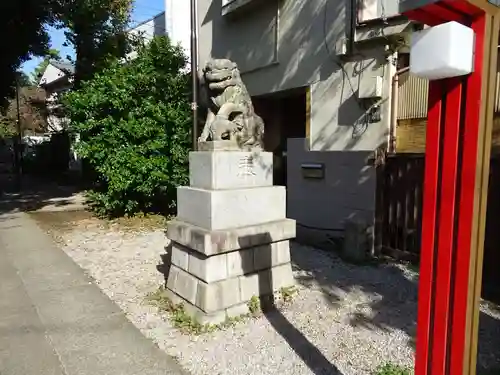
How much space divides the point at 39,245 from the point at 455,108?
Answer: 702cm

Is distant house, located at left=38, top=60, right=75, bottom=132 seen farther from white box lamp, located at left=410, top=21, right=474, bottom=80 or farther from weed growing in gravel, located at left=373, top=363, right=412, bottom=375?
white box lamp, located at left=410, top=21, right=474, bottom=80

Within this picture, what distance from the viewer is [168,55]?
8.55 metres

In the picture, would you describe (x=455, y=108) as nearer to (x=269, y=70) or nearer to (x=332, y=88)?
(x=332, y=88)

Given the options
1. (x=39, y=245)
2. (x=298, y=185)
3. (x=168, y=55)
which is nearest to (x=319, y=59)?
(x=298, y=185)

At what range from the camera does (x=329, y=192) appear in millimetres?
7090

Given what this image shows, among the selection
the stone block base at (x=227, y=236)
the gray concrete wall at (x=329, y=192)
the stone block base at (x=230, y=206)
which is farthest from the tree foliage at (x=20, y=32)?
the stone block base at (x=227, y=236)

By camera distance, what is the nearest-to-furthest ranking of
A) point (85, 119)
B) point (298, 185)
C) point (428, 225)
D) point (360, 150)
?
1. point (428, 225)
2. point (360, 150)
3. point (298, 185)
4. point (85, 119)

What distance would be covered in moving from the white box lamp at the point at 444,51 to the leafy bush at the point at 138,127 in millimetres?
6737

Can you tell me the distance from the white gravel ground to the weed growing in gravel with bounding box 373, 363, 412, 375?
0.08 meters

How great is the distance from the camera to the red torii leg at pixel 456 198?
5.26ft

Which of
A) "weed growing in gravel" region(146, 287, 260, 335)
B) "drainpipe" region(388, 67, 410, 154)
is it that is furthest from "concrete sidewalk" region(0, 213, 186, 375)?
"drainpipe" region(388, 67, 410, 154)

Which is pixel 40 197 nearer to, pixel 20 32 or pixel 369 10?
pixel 20 32

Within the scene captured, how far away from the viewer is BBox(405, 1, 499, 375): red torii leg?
1604 mm

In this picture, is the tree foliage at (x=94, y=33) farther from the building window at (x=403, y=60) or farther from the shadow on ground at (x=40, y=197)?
the building window at (x=403, y=60)
